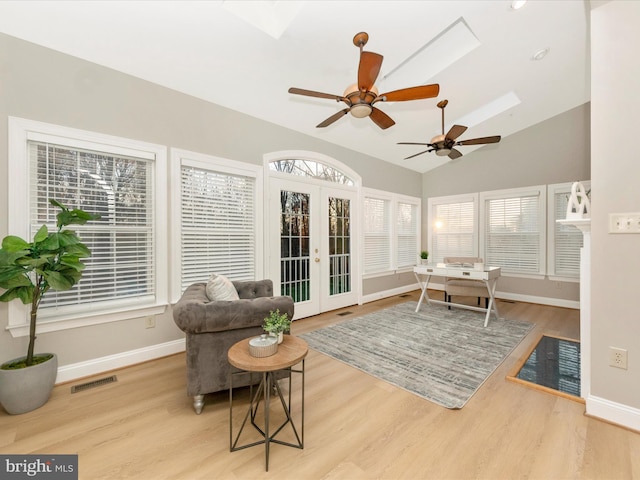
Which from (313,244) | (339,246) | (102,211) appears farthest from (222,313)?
(339,246)

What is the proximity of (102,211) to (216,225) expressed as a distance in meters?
1.10

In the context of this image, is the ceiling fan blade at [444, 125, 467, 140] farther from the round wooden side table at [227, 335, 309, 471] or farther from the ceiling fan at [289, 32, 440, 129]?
the round wooden side table at [227, 335, 309, 471]

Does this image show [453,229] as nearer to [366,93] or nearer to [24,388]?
[366,93]

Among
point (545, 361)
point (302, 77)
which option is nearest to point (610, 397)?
point (545, 361)

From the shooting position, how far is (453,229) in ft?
20.4

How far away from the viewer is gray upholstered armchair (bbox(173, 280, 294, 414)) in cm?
184

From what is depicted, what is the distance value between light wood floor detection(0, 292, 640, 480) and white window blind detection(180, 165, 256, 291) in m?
1.32

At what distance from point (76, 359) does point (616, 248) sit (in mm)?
4386

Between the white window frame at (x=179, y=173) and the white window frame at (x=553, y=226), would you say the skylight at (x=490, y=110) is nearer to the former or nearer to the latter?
the white window frame at (x=553, y=226)

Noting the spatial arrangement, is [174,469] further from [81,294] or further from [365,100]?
[365,100]

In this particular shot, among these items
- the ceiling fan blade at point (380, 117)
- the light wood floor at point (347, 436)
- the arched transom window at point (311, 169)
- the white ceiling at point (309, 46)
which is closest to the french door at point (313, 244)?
the arched transom window at point (311, 169)

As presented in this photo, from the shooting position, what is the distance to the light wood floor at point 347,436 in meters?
1.48

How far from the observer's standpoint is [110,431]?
1.79 meters

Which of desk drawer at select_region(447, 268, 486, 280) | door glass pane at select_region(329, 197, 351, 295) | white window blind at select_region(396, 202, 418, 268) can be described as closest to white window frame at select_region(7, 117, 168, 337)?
door glass pane at select_region(329, 197, 351, 295)
